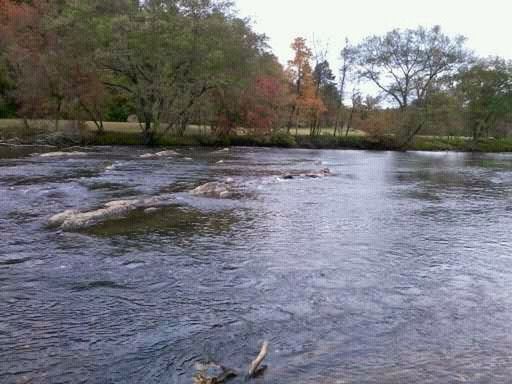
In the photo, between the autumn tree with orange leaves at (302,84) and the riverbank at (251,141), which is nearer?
the riverbank at (251,141)

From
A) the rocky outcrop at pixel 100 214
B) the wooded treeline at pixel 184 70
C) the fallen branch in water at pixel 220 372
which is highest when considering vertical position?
the wooded treeline at pixel 184 70

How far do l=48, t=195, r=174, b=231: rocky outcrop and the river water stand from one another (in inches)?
18.8

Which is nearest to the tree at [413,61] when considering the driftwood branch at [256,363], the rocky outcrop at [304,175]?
the rocky outcrop at [304,175]

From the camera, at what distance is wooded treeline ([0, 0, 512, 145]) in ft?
165

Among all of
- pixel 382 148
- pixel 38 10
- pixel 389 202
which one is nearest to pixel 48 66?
→ pixel 38 10

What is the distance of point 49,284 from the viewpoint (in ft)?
28.8

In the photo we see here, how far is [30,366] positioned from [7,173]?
72.0 feet

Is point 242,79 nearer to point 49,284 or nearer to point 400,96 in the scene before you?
point 400,96

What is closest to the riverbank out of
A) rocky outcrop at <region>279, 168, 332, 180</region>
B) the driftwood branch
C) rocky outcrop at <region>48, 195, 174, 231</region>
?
rocky outcrop at <region>279, 168, 332, 180</region>

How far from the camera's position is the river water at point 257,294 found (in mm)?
6238

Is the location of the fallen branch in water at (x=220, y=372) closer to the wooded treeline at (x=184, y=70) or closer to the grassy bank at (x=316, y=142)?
the wooded treeline at (x=184, y=70)

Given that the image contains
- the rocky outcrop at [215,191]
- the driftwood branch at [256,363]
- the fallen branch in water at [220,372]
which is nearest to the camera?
the fallen branch in water at [220,372]

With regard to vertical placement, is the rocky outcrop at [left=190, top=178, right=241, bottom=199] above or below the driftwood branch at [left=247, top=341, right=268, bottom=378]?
below

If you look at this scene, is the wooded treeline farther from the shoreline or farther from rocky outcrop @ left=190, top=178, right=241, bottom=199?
rocky outcrop @ left=190, top=178, right=241, bottom=199
